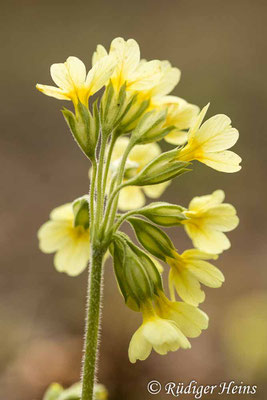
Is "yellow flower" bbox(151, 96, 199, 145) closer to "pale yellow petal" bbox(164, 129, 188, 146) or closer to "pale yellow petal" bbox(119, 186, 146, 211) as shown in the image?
"pale yellow petal" bbox(164, 129, 188, 146)

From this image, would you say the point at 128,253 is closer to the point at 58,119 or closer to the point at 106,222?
the point at 106,222

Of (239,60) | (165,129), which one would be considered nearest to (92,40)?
(239,60)

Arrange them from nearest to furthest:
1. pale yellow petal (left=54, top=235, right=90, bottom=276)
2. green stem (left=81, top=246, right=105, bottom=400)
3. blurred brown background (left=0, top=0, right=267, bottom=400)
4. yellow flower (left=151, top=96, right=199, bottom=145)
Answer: green stem (left=81, top=246, right=105, bottom=400), yellow flower (left=151, top=96, right=199, bottom=145), pale yellow petal (left=54, top=235, right=90, bottom=276), blurred brown background (left=0, top=0, right=267, bottom=400)

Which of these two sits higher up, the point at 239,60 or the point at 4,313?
the point at 239,60

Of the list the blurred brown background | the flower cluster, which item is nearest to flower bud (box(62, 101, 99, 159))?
the flower cluster

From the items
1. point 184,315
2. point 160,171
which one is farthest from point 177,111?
point 184,315

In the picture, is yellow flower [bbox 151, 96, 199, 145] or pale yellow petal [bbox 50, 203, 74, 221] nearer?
yellow flower [bbox 151, 96, 199, 145]

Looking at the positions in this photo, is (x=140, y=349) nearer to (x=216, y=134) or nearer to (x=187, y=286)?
(x=187, y=286)
